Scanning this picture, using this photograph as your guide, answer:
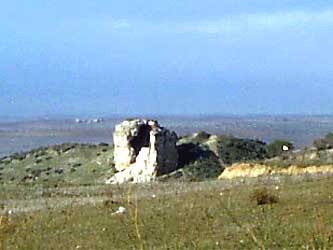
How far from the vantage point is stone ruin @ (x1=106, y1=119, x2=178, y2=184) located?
6619 centimetres

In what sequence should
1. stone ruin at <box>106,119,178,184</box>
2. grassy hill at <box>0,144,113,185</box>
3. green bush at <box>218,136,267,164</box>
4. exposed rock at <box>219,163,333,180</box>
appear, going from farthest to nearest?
grassy hill at <box>0,144,113,185</box> → green bush at <box>218,136,267,164</box> → stone ruin at <box>106,119,178,184</box> → exposed rock at <box>219,163,333,180</box>

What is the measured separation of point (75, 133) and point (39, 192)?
94664 millimetres

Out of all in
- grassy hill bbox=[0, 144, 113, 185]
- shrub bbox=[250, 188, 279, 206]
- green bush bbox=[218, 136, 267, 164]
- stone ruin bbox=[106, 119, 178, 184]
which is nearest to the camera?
shrub bbox=[250, 188, 279, 206]

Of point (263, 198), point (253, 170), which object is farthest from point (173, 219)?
point (253, 170)

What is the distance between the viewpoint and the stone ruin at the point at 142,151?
217ft

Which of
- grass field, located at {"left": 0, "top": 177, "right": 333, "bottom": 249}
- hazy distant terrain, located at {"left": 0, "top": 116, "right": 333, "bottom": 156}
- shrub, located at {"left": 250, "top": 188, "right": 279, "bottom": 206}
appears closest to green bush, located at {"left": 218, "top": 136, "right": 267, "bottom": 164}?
hazy distant terrain, located at {"left": 0, "top": 116, "right": 333, "bottom": 156}

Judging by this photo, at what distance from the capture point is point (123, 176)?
2675 inches

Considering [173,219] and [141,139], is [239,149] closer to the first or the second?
[141,139]

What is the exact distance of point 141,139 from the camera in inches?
2864

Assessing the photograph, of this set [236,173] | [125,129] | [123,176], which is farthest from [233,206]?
[125,129]

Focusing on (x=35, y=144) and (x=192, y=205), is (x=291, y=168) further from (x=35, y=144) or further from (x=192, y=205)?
(x=35, y=144)

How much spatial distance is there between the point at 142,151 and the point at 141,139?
4.74m

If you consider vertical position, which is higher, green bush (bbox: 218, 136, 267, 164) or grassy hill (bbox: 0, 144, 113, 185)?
green bush (bbox: 218, 136, 267, 164)

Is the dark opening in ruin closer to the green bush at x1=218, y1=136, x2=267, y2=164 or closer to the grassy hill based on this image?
the grassy hill
